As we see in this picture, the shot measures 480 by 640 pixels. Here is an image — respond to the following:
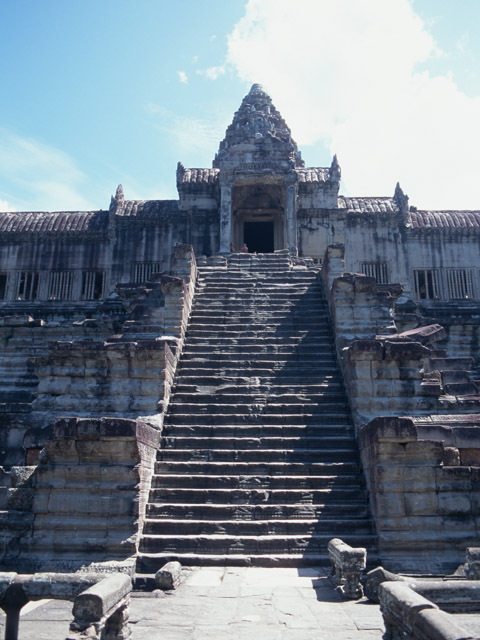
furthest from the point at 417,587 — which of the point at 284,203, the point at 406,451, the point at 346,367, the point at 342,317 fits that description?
the point at 284,203

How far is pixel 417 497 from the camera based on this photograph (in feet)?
23.7

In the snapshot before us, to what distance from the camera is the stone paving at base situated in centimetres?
445

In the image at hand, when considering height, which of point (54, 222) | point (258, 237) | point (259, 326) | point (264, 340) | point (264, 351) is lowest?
point (264, 351)

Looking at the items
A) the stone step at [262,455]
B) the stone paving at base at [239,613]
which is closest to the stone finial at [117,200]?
the stone step at [262,455]

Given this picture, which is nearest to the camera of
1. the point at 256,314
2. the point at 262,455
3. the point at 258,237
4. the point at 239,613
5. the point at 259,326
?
the point at 239,613

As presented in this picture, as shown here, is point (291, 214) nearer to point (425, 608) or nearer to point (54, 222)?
point (54, 222)

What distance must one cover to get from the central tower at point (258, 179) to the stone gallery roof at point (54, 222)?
5.43 m

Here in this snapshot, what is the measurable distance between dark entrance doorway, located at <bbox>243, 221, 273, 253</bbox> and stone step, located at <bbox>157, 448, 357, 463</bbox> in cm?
1691

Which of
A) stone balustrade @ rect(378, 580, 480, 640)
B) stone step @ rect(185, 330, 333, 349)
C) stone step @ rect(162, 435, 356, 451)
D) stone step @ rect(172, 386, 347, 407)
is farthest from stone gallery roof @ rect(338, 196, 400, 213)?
stone balustrade @ rect(378, 580, 480, 640)

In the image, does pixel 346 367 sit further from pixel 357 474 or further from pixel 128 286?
pixel 128 286

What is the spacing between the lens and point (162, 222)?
21.5 m

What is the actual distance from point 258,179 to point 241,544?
15.3 meters

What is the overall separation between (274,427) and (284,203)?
13.4m

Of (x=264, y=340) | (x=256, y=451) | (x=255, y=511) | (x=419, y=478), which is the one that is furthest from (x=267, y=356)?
(x=419, y=478)
